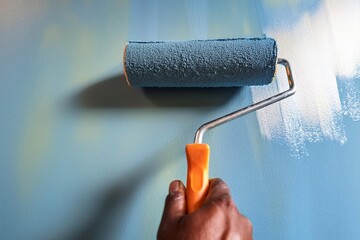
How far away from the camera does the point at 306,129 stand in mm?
580

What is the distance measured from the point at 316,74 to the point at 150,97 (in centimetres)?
33

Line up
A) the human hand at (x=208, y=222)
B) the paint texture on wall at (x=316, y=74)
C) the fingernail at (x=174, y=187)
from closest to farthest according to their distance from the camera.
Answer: the human hand at (x=208, y=222) → the fingernail at (x=174, y=187) → the paint texture on wall at (x=316, y=74)

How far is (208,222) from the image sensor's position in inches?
14.2

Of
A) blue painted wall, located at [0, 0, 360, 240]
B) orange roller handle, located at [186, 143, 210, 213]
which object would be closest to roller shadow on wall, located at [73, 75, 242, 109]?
blue painted wall, located at [0, 0, 360, 240]

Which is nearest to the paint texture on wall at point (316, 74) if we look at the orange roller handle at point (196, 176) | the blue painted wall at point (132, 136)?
the blue painted wall at point (132, 136)

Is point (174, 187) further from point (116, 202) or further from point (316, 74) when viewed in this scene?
point (316, 74)

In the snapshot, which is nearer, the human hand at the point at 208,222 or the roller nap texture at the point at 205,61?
the human hand at the point at 208,222

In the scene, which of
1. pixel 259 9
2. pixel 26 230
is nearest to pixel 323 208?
pixel 259 9

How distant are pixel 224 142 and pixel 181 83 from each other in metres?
0.14

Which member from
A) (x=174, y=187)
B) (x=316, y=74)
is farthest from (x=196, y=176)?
(x=316, y=74)

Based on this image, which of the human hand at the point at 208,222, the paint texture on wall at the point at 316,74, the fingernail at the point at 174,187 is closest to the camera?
the human hand at the point at 208,222

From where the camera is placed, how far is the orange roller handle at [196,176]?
17.1 inches

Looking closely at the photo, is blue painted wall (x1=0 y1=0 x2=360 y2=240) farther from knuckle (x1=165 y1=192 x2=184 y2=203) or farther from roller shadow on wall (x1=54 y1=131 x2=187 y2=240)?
knuckle (x1=165 y1=192 x2=184 y2=203)

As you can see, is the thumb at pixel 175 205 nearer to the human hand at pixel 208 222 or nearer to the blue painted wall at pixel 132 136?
the human hand at pixel 208 222
